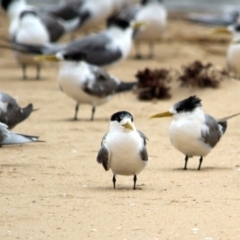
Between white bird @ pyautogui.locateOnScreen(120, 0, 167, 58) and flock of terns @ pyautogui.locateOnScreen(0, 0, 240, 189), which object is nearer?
flock of terns @ pyautogui.locateOnScreen(0, 0, 240, 189)

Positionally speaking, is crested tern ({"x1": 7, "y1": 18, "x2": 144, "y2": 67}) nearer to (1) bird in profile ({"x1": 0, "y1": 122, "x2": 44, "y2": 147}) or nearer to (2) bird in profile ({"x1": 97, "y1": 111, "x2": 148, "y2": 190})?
(1) bird in profile ({"x1": 0, "y1": 122, "x2": 44, "y2": 147})

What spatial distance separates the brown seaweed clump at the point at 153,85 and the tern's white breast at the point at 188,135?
13.0ft

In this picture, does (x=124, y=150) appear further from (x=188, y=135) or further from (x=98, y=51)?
(x=98, y=51)

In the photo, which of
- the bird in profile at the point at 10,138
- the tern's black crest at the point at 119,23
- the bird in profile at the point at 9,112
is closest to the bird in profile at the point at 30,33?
the tern's black crest at the point at 119,23

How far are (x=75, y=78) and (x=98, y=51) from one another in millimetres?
2469

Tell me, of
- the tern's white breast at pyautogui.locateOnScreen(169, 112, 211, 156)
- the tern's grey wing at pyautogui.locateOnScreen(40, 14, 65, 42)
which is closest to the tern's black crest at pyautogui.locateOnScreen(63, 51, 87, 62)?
the tern's white breast at pyautogui.locateOnScreen(169, 112, 211, 156)

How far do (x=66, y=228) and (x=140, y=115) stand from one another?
523 cm

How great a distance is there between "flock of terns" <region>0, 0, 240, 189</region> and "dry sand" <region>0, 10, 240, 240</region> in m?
0.24

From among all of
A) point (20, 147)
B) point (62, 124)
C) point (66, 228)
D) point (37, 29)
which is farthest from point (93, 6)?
point (66, 228)

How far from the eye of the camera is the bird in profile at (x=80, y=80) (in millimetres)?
10359

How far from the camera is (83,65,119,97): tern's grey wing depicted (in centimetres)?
1042

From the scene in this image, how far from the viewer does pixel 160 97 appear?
11.6m

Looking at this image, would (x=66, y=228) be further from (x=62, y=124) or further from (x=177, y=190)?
(x=62, y=124)

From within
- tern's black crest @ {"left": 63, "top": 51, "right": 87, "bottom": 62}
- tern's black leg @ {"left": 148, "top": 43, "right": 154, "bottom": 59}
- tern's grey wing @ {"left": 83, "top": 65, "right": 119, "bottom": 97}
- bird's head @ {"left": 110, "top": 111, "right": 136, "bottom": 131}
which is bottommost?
tern's black leg @ {"left": 148, "top": 43, "right": 154, "bottom": 59}
